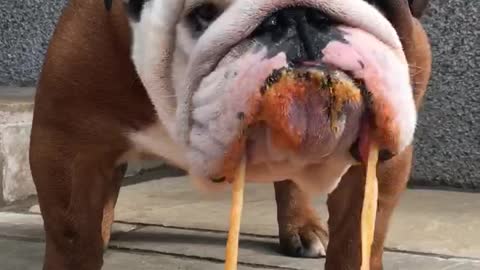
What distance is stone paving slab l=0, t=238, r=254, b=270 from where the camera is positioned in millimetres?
2055

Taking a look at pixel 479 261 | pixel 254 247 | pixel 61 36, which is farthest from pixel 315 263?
pixel 61 36

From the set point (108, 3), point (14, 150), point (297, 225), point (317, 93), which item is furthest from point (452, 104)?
point (317, 93)

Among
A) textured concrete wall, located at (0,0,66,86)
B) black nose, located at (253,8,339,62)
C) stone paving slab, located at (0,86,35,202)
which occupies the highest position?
black nose, located at (253,8,339,62)

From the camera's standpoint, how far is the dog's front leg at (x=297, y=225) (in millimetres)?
2186

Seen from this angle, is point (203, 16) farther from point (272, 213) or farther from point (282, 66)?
point (272, 213)

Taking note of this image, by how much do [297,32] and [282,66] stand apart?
0.17 ft

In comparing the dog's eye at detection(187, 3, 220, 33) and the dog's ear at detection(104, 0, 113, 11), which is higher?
the dog's eye at detection(187, 3, 220, 33)

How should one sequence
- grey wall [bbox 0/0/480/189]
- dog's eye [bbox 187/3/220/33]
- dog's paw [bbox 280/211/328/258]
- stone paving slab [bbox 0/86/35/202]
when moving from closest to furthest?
1. dog's eye [bbox 187/3/220/33]
2. dog's paw [bbox 280/211/328/258]
3. stone paving slab [bbox 0/86/35/202]
4. grey wall [bbox 0/0/480/189]

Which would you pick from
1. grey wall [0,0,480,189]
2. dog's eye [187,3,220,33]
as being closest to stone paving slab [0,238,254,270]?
dog's eye [187,3,220,33]

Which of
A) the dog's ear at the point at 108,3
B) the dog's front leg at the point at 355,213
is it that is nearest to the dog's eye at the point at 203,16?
the dog's ear at the point at 108,3

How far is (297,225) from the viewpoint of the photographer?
2248 millimetres

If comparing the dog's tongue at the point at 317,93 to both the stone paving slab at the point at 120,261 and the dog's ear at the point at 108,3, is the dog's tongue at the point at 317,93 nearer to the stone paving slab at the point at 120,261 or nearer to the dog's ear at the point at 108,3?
the dog's ear at the point at 108,3

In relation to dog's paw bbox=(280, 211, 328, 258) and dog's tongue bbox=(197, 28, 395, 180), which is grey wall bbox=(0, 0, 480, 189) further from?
dog's tongue bbox=(197, 28, 395, 180)

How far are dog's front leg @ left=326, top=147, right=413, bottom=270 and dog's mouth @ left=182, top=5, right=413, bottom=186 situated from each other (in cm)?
46
